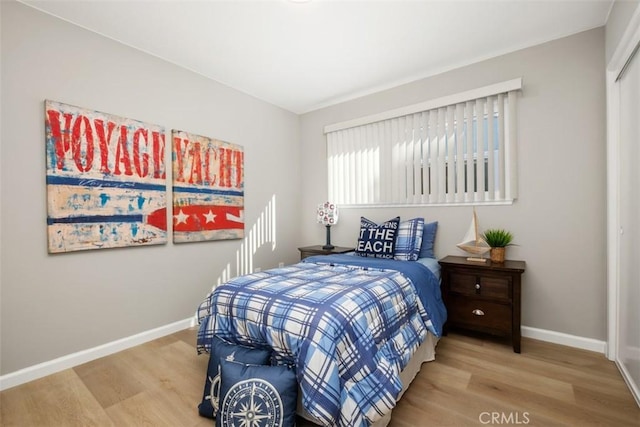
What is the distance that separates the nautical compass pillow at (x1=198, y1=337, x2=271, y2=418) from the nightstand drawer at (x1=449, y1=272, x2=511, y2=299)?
70.6 inches

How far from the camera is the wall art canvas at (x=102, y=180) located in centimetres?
220

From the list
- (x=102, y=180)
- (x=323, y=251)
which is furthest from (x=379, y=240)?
(x=102, y=180)

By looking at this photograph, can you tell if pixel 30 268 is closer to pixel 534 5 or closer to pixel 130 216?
pixel 130 216

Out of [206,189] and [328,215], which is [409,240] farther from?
[206,189]

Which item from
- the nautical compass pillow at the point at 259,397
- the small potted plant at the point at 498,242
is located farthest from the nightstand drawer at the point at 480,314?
the nautical compass pillow at the point at 259,397

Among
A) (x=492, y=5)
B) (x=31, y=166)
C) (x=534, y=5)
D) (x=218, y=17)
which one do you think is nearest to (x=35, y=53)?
(x=31, y=166)

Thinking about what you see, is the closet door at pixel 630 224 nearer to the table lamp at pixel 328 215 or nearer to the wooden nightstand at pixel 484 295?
the wooden nightstand at pixel 484 295

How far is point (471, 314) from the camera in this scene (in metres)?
2.57

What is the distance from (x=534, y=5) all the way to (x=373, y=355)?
266 centimetres

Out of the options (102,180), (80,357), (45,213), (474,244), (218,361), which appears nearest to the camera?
(218,361)

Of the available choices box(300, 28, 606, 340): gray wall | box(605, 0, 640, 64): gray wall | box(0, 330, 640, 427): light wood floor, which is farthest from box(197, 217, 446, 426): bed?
box(605, 0, 640, 64): gray wall

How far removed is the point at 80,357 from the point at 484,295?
327 cm

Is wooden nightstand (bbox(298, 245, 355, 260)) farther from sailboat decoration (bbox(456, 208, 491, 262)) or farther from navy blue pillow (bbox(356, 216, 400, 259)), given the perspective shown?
sailboat decoration (bbox(456, 208, 491, 262))

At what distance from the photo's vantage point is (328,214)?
3779 mm
